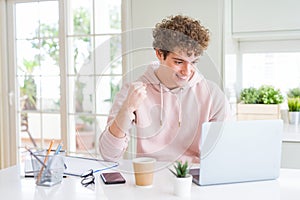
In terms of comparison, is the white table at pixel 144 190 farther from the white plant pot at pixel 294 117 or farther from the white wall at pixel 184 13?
the white plant pot at pixel 294 117

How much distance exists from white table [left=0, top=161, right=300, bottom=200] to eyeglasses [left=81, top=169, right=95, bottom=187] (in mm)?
18

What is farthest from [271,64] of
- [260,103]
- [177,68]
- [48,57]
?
[48,57]

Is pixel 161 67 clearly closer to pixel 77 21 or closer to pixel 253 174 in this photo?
pixel 253 174

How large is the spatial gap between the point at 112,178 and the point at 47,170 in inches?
9.2

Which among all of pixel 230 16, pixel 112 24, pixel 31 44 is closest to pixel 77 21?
pixel 112 24

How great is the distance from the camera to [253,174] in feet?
4.48

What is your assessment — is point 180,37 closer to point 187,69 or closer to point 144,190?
point 187,69

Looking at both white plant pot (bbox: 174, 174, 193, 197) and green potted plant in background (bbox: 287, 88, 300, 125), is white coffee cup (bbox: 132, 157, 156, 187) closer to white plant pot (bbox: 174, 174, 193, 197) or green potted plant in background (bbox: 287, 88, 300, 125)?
white plant pot (bbox: 174, 174, 193, 197)

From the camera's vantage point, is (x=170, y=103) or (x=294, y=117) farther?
(x=294, y=117)

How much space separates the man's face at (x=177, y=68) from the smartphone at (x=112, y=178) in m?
0.48

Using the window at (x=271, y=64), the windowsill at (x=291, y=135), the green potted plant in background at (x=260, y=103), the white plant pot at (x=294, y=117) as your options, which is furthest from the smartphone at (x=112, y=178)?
the window at (x=271, y=64)

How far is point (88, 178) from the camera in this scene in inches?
55.4

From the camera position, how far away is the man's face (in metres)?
1.50

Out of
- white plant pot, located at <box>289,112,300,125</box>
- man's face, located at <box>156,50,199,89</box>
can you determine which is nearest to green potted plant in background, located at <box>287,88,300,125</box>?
white plant pot, located at <box>289,112,300,125</box>
